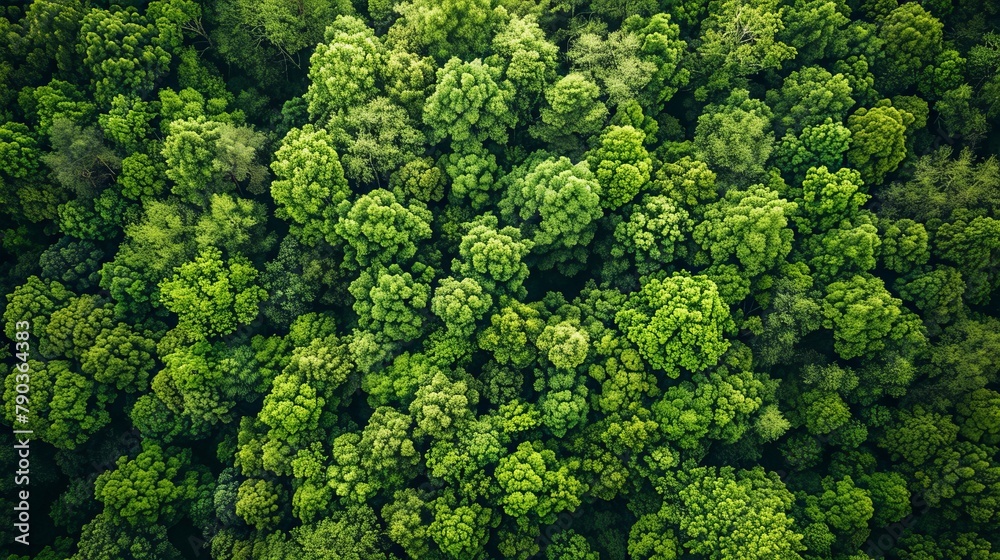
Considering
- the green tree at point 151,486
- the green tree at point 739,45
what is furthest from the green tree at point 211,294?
the green tree at point 739,45

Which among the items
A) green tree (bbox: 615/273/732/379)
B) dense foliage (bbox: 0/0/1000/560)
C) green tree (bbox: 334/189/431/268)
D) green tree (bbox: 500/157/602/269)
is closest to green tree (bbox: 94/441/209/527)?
dense foliage (bbox: 0/0/1000/560)

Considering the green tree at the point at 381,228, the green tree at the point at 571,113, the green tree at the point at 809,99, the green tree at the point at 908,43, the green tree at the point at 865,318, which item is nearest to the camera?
the green tree at the point at 865,318

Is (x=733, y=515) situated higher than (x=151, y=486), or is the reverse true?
(x=733, y=515)

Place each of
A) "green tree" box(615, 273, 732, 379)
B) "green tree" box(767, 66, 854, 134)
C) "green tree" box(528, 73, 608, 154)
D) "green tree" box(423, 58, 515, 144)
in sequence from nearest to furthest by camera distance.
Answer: "green tree" box(615, 273, 732, 379) < "green tree" box(423, 58, 515, 144) < "green tree" box(767, 66, 854, 134) < "green tree" box(528, 73, 608, 154)

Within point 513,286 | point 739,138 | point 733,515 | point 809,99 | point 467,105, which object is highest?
point 809,99

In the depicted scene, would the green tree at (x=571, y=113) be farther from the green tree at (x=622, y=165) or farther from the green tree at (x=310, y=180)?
the green tree at (x=310, y=180)

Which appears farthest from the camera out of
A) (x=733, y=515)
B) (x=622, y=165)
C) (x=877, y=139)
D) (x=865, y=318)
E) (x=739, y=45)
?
(x=739, y=45)

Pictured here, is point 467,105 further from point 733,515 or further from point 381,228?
point 733,515

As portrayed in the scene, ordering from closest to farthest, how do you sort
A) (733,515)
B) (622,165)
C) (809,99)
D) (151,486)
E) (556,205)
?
(733,515)
(151,486)
(556,205)
(622,165)
(809,99)

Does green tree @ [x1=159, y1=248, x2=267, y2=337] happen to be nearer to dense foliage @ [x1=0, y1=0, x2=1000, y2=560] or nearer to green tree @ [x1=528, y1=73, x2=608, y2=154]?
dense foliage @ [x1=0, y1=0, x2=1000, y2=560]

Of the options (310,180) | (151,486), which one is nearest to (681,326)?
A: (310,180)
